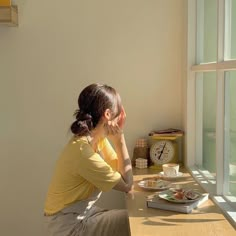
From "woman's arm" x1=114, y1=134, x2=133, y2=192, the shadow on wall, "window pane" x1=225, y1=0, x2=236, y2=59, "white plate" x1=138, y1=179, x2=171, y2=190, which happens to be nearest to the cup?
"white plate" x1=138, y1=179, x2=171, y2=190

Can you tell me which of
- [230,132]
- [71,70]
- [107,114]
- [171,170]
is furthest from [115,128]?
[71,70]

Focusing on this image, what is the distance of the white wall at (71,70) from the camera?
2.57m

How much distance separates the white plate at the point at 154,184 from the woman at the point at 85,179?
17 cm

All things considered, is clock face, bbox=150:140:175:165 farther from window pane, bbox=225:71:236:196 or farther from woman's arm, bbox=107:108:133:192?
window pane, bbox=225:71:236:196

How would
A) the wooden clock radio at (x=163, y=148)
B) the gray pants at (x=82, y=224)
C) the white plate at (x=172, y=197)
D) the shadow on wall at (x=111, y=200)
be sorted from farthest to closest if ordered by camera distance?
the shadow on wall at (x=111, y=200), the wooden clock radio at (x=163, y=148), the gray pants at (x=82, y=224), the white plate at (x=172, y=197)

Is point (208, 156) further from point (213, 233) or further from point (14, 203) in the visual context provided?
point (14, 203)

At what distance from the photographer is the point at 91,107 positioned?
1.94 metres

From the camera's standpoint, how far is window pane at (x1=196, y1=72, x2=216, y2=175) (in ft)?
7.42

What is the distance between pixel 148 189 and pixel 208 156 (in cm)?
46

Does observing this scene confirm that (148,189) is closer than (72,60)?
Yes

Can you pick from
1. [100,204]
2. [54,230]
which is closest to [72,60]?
[100,204]

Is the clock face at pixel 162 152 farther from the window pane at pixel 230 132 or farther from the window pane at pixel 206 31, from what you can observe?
the window pane at pixel 230 132

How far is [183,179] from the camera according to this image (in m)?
2.27

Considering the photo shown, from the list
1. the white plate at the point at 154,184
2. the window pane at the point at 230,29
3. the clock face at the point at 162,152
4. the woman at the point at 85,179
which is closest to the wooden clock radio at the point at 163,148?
the clock face at the point at 162,152
